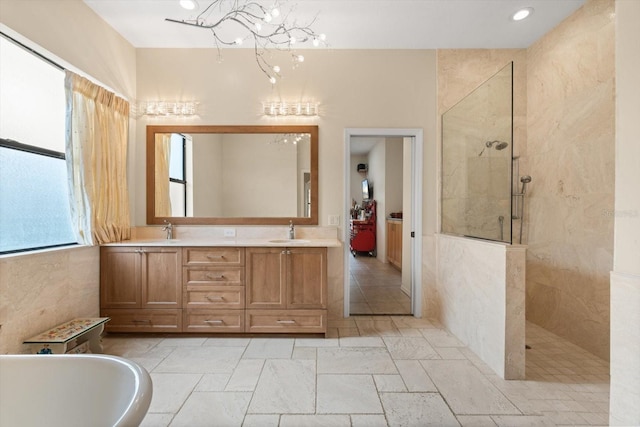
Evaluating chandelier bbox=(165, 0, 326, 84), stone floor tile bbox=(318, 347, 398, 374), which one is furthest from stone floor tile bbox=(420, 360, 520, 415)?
chandelier bbox=(165, 0, 326, 84)

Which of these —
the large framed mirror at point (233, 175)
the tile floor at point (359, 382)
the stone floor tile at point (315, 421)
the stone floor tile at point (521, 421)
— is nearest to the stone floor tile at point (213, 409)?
the tile floor at point (359, 382)

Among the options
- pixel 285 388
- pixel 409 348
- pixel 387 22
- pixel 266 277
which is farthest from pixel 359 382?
pixel 387 22

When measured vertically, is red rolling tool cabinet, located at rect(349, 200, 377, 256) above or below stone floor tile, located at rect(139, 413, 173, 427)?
above

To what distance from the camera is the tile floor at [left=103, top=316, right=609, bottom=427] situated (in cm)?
166

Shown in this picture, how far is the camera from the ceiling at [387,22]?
8.14 ft

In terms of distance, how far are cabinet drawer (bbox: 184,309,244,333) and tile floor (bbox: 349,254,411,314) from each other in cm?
132

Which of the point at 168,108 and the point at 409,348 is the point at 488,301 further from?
the point at 168,108

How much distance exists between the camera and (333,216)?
125 inches

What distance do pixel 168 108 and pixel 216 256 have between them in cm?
178

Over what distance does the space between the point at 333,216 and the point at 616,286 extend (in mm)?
2252

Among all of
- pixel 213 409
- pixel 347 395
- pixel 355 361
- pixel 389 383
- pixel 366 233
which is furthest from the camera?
pixel 366 233

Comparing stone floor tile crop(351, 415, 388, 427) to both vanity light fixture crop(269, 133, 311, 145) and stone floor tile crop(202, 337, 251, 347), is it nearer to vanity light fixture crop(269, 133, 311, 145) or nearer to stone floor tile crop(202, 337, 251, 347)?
stone floor tile crop(202, 337, 251, 347)

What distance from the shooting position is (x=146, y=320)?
2.64 meters

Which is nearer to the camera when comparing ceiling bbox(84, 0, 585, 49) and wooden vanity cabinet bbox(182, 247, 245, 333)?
ceiling bbox(84, 0, 585, 49)
